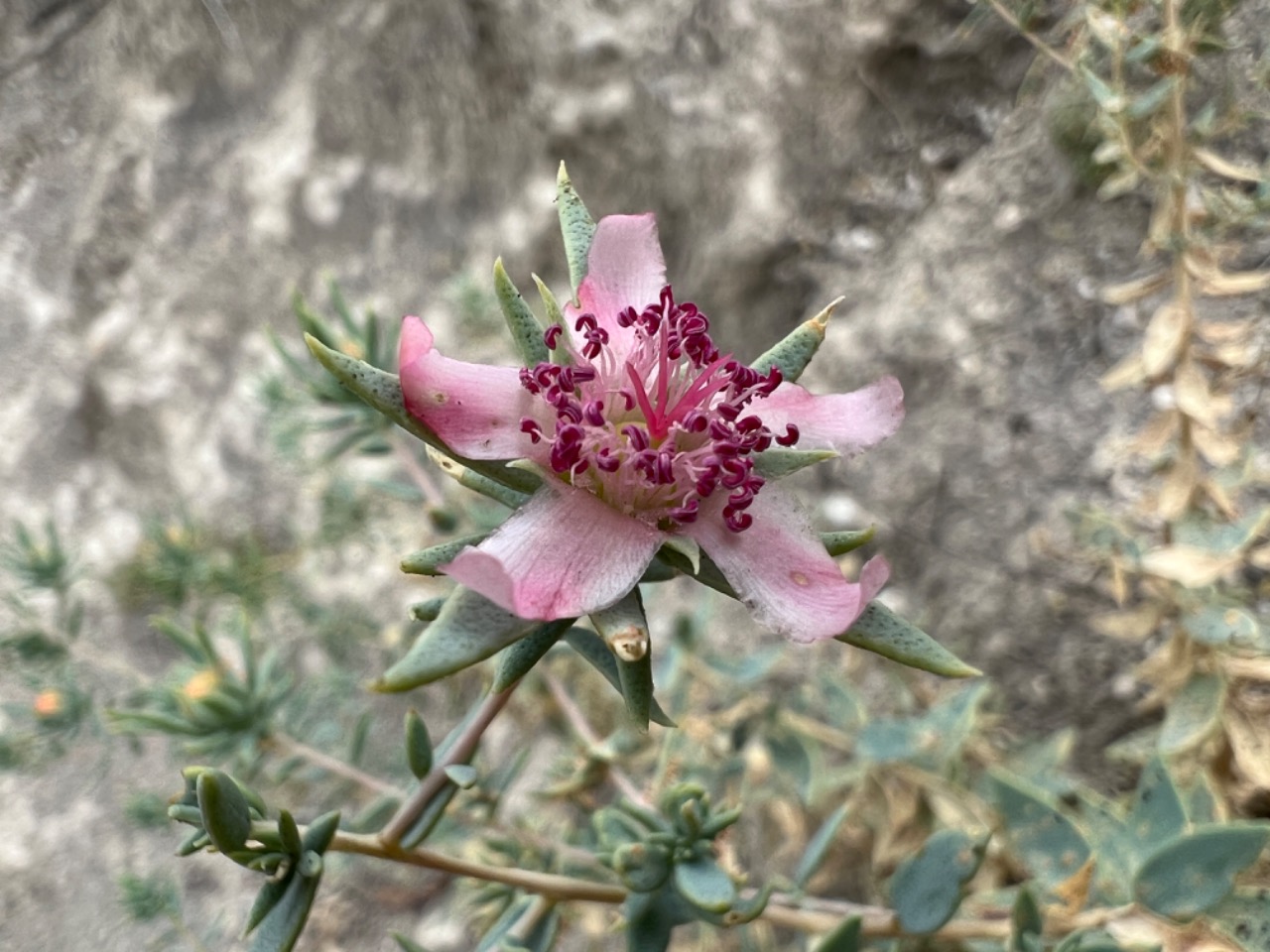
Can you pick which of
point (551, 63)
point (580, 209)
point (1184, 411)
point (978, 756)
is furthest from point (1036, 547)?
point (551, 63)

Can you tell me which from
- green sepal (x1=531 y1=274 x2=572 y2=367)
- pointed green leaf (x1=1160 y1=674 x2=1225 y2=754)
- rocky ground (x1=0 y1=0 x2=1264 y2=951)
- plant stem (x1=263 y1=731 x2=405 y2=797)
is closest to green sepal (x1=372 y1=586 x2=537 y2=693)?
green sepal (x1=531 y1=274 x2=572 y2=367)

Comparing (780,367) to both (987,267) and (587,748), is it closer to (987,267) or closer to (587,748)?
(587,748)

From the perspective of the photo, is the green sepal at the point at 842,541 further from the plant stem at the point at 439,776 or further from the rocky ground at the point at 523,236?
the rocky ground at the point at 523,236

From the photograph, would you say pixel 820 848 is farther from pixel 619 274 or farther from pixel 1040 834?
pixel 619 274

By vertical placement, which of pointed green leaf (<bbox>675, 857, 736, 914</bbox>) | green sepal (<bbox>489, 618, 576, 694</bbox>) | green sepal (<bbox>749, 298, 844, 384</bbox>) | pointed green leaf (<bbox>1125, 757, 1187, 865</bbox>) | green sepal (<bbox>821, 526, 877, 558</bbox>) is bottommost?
pointed green leaf (<bbox>1125, 757, 1187, 865</bbox>)

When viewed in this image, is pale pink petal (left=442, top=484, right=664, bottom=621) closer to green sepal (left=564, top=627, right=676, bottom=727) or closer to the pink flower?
the pink flower

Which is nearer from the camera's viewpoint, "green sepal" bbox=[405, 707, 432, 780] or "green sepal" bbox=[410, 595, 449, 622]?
"green sepal" bbox=[410, 595, 449, 622]
